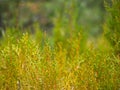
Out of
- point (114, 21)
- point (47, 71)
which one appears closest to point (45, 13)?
point (114, 21)

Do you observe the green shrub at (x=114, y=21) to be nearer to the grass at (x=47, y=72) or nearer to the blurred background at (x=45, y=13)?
the grass at (x=47, y=72)

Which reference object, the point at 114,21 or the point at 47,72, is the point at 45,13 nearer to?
the point at 114,21

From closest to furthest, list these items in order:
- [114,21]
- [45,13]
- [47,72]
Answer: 1. [47,72]
2. [114,21]
3. [45,13]

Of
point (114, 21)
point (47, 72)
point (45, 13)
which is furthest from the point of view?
point (45, 13)

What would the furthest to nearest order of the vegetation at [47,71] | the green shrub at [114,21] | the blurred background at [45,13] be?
the blurred background at [45,13] < the green shrub at [114,21] < the vegetation at [47,71]

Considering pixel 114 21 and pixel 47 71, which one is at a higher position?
pixel 114 21

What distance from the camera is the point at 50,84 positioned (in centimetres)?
433

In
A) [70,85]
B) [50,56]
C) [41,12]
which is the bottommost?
[41,12]

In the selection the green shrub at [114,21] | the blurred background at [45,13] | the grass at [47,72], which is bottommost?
the blurred background at [45,13]

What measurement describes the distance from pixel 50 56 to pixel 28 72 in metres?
0.32

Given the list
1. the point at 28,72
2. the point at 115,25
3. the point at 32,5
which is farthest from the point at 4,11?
the point at 28,72

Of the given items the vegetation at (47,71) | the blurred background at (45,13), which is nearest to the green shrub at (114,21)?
the vegetation at (47,71)

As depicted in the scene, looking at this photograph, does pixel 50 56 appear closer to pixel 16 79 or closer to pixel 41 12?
pixel 16 79

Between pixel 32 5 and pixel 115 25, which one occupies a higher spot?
pixel 115 25
